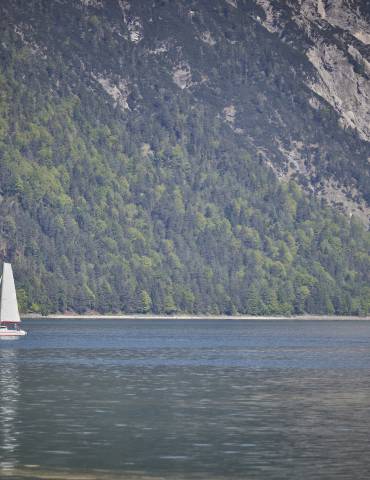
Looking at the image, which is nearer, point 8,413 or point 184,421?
point 184,421

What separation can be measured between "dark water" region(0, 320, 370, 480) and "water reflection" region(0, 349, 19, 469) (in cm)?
9

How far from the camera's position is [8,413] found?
89.2 metres

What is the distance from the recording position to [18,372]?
13325cm

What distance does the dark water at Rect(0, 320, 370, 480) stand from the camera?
219 ft

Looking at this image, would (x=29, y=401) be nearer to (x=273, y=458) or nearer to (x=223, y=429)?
(x=223, y=429)

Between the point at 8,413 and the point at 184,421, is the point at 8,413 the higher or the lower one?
the higher one

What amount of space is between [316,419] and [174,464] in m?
21.1

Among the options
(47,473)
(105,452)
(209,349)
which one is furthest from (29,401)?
(209,349)

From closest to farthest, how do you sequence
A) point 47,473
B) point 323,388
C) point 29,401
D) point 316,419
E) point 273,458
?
point 47,473
point 273,458
point 316,419
point 29,401
point 323,388

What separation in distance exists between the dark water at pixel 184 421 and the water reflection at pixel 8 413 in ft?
0.29

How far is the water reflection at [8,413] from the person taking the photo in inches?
2731

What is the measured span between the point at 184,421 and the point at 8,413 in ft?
36.0

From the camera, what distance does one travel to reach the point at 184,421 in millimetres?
86312

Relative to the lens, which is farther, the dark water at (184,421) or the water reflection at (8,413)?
the water reflection at (8,413)
